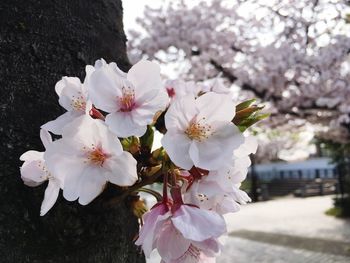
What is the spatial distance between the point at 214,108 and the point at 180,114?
0.22 feet

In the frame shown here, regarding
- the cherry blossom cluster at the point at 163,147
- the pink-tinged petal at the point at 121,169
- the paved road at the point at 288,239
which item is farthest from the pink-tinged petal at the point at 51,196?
the paved road at the point at 288,239

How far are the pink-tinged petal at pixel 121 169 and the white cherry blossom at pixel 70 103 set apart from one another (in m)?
0.13

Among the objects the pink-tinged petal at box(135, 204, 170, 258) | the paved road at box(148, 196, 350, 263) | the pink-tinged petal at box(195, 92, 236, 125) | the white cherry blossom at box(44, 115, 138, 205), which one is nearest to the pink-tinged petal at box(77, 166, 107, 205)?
the white cherry blossom at box(44, 115, 138, 205)

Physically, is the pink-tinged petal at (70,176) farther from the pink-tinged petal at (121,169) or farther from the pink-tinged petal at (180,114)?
the pink-tinged petal at (180,114)

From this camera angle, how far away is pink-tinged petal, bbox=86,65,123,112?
2.40 feet

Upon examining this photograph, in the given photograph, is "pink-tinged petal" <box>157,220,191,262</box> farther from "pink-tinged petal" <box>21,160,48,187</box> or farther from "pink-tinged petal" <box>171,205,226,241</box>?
"pink-tinged petal" <box>21,160,48,187</box>

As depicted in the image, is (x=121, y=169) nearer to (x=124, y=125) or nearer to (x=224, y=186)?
(x=124, y=125)

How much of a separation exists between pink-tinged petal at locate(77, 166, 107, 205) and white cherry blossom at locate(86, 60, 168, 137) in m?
0.10

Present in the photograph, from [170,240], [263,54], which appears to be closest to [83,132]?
[170,240]

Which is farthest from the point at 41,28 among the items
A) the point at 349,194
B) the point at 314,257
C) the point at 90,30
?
the point at 349,194

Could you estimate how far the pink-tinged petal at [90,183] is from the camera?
74 cm

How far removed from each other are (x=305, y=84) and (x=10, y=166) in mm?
8972

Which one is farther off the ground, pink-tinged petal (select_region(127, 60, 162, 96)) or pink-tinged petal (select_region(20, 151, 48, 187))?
pink-tinged petal (select_region(127, 60, 162, 96))

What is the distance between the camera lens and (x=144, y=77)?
2.52 ft
